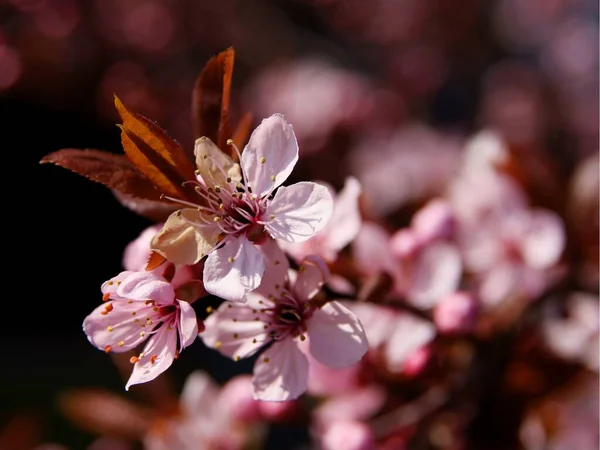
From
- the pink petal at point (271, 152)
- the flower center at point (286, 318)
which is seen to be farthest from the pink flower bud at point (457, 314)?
the pink petal at point (271, 152)

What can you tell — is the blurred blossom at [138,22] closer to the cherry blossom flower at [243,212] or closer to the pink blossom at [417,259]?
the pink blossom at [417,259]

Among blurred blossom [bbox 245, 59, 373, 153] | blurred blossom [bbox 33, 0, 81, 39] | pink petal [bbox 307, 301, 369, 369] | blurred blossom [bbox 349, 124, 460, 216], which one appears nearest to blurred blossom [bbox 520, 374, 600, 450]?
pink petal [bbox 307, 301, 369, 369]

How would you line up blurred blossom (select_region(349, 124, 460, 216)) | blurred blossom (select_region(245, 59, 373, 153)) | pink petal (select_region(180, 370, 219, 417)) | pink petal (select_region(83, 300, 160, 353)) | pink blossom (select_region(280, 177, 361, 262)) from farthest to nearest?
blurred blossom (select_region(245, 59, 373, 153)), blurred blossom (select_region(349, 124, 460, 216)), pink petal (select_region(180, 370, 219, 417)), pink blossom (select_region(280, 177, 361, 262)), pink petal (select_region(83, 300, 160, 353))

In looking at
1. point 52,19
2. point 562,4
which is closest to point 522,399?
point 52,19

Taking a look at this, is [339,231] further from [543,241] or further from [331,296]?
[543,241]

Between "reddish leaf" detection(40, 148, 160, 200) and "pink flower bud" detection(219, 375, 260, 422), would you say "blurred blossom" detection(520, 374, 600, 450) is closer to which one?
"pink flower bud" detection(219, 375, 260, 422)
